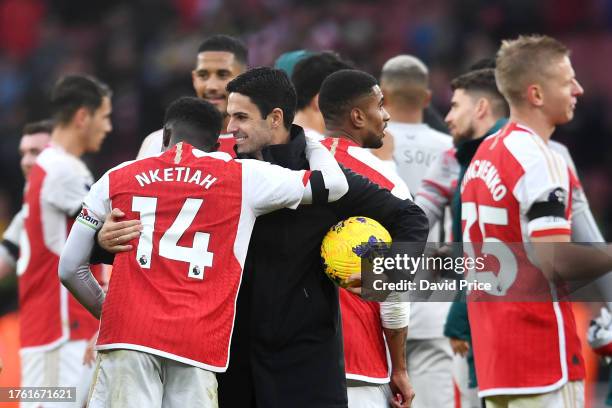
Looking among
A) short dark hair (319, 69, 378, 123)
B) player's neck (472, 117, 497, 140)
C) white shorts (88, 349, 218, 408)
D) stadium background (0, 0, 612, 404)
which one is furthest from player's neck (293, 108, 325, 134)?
stadium background (0, 0, 612, 404)

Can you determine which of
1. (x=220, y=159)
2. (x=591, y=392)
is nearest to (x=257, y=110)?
(x=220, y=159)

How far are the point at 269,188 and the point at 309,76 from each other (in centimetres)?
205

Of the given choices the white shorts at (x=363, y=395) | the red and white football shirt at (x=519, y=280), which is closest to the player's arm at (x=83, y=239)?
the white shorts at (x=363, y=395)

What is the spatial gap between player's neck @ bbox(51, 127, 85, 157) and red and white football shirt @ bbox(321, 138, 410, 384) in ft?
10.0

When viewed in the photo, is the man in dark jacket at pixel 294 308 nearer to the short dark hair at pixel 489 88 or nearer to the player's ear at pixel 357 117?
the player's ear at pixel 357 117

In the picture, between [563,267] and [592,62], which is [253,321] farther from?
[592,62]

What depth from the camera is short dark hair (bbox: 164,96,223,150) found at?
16.3 ft

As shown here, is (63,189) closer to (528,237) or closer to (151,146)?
(151,146)

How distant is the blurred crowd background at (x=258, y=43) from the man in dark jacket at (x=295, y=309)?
35.3ft

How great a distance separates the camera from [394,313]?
A: 528 centimetres

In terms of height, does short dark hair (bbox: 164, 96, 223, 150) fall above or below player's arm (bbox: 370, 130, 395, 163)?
below

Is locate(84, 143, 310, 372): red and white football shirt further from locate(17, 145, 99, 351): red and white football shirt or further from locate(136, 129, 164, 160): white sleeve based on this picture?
locate(17, 145, 99, 351): red and white football shirt

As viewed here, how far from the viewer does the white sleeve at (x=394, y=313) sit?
17.3 ft

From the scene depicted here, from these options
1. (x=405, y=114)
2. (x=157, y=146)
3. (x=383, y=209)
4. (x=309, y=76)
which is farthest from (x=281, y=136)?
(x=405, y=114)
